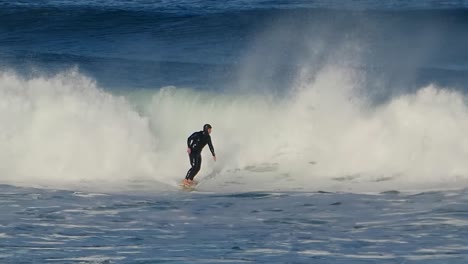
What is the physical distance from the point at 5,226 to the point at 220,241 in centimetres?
321

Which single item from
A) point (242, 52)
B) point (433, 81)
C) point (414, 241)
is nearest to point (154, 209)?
point (414, 241)

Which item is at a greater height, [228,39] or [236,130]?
[228,39]

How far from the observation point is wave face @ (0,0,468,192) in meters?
20.7

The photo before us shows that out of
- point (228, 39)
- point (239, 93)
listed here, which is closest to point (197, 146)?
point (239, 93)

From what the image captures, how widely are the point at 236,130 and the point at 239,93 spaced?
3409 millimetres

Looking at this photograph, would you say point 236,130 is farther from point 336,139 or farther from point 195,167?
point 195,167

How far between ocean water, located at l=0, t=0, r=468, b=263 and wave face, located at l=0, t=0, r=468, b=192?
6cm

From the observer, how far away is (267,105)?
2530 cm

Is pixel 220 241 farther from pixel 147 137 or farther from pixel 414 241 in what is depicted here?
pixel 147 137

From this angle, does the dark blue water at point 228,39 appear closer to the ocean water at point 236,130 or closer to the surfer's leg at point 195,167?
the ocean water at point 236,130

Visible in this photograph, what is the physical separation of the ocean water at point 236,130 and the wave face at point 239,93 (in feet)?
0.20

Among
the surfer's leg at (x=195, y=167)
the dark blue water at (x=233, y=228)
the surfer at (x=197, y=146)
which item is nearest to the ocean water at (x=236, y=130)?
the dark blue water at (x=233, y=228)

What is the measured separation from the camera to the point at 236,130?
23.9 meters

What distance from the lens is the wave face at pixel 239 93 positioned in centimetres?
2069
